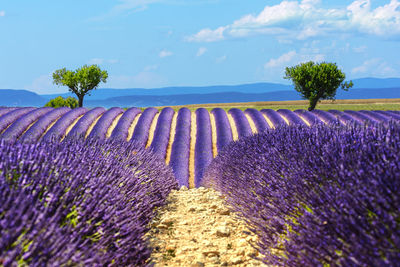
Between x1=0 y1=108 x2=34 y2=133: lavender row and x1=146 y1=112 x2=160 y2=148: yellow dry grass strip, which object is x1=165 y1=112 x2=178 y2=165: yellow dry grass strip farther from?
x1=0 y1=108 x2=34 y2=133: lavender row

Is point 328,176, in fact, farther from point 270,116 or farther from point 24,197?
point 270,116

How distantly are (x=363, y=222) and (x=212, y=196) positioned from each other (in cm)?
484

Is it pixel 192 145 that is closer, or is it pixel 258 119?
pixel 192 145

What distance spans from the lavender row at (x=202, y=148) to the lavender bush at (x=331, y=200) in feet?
22.3

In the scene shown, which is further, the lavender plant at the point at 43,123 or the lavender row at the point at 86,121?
the lavender row at the point at 86,121

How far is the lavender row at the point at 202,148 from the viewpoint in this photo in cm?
1228

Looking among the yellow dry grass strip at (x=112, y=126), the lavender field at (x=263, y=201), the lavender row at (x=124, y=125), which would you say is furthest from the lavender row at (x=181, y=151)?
the lavender field at (x=263, y=201)

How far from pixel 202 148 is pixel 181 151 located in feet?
3.01

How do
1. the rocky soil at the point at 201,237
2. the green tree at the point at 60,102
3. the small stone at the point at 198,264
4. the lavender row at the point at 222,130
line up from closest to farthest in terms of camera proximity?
the small stone at the point at 198,264 → the rocky soil at the point at 201,237 → the lavender row at the point at 222,130 → the green tree at the point at 60,102

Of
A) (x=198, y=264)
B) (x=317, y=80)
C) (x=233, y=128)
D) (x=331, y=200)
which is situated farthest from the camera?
(x=317, y=80)

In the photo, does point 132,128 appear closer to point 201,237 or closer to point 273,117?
point 273,117

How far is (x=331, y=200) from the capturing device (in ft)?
9.75

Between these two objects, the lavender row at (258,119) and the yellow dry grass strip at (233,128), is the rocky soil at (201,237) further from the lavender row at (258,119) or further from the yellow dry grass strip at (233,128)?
the lavender row at (258,119)

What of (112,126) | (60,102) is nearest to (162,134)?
(112,126)
